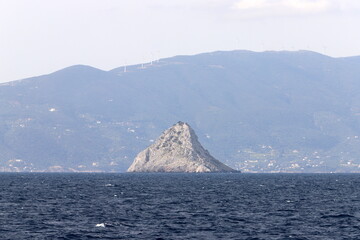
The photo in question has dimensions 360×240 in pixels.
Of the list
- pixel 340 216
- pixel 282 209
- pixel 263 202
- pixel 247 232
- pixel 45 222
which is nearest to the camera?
pixel 247 232

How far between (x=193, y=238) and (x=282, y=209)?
4277cm

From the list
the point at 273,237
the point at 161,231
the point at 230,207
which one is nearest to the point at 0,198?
the point at 230,207

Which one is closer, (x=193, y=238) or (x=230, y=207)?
(x=193, y=238)

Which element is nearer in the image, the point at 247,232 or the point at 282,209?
the point at 247,232

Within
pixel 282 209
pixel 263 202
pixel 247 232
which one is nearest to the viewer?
pixel 247 232

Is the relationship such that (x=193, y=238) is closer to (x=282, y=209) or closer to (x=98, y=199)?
(x=282, y=209)

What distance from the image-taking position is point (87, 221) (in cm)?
10962

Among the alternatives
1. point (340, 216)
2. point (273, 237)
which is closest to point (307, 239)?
point (273, 237)

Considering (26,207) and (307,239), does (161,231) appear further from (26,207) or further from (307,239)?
(26,207)

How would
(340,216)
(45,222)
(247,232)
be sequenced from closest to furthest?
(247,232) → (45,222) → (340,216)

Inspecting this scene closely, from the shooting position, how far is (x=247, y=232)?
98188 millimetres

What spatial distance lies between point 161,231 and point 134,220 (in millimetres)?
13048

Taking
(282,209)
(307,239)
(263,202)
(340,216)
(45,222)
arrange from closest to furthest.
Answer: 1. (307,239)
2. (45,222)
3. (340,216)
4. (282,209)
5. (263,202)

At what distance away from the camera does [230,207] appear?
13625 centimetres
